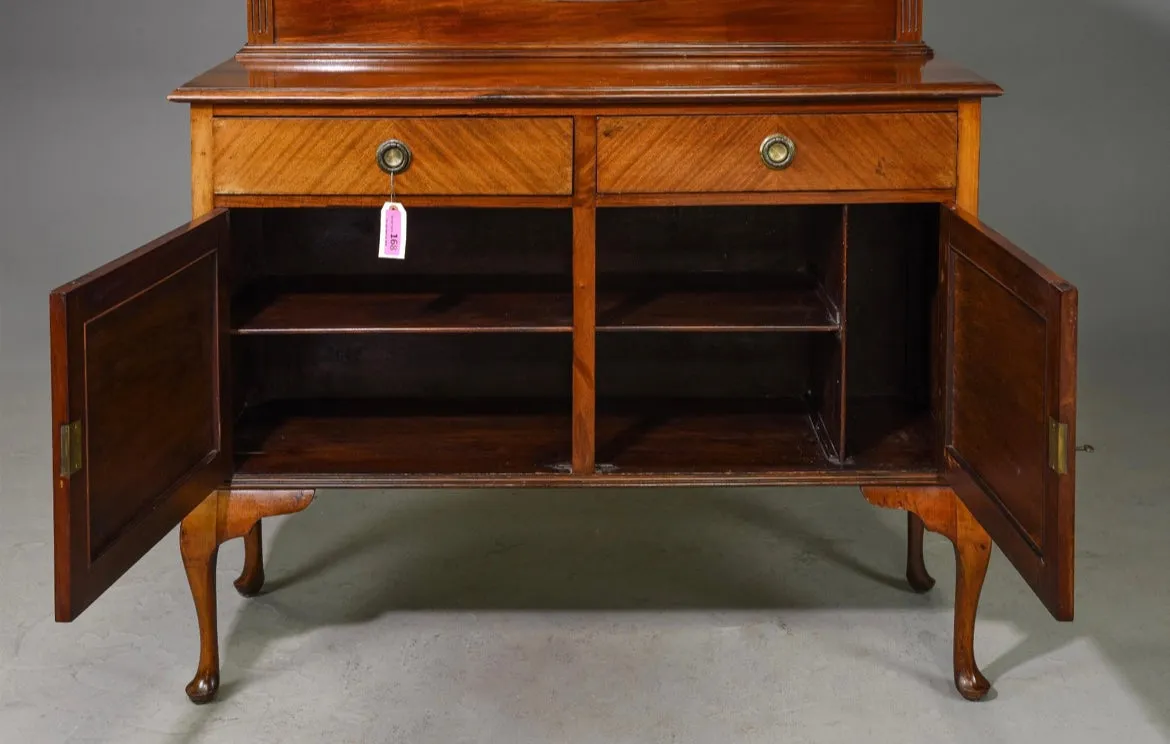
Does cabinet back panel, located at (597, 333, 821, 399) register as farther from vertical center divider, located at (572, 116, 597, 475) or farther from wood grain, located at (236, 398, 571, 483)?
vertical center divider, located at (572, 116, 597, 475)

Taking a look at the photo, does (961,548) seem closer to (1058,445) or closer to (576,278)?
(1058,445)

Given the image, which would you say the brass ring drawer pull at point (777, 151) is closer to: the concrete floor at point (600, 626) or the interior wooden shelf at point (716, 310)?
the interior wooden shelf at point (716, 310)

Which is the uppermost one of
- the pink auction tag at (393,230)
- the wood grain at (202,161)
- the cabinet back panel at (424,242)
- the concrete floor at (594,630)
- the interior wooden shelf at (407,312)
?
the wood grain at (202,161)

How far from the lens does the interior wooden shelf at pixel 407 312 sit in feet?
10.8

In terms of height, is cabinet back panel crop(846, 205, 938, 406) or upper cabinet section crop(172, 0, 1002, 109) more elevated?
upper cabinet section crop(172, 0, 1002, 109)

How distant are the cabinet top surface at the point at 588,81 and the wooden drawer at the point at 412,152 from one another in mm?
49

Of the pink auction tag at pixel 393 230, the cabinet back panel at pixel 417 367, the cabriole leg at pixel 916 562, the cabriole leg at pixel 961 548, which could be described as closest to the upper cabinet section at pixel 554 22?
the pink auction tag at pixel 393 230

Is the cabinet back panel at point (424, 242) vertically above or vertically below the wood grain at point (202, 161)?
below

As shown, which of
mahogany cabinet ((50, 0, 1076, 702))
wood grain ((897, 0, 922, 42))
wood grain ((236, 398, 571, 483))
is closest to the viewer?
mahogany cabinet ((50, 0, 1076, 702))

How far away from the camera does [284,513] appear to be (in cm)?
329

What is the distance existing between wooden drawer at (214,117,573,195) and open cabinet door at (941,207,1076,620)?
2.48 ft

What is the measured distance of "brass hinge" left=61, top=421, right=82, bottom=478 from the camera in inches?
99.9

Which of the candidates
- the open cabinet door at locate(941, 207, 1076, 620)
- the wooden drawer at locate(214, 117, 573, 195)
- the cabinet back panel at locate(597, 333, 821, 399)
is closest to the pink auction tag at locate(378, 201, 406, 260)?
the wooden drawer at locate(214, 117, 573, 195)

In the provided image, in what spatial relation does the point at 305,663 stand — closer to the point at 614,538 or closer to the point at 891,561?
the point at 614,538
